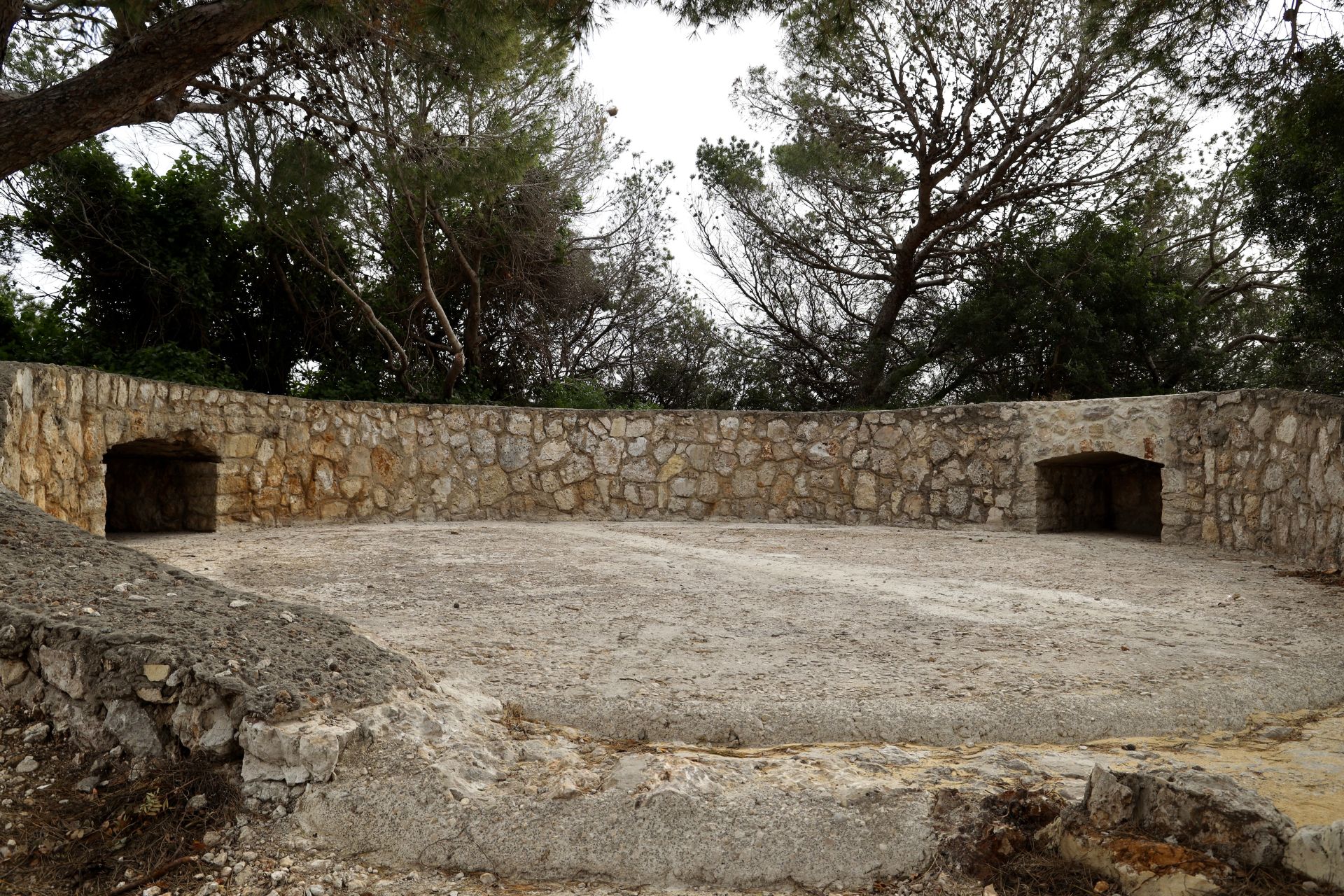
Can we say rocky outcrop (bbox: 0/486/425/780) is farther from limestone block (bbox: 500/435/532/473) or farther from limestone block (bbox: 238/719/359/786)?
limestone block (bbox: 500/435/532/473)

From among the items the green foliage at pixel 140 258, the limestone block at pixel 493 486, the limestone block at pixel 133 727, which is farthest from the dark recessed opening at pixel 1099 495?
the green foliage at pixel 140 258

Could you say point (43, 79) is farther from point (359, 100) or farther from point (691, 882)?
point (691, 882)

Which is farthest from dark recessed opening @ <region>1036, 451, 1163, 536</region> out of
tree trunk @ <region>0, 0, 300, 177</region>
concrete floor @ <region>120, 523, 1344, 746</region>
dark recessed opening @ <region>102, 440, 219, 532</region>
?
dark recessed opening @ <region>102, 440, 219, 532</region>

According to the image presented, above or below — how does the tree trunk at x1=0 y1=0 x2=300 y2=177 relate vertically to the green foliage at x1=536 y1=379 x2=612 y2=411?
above

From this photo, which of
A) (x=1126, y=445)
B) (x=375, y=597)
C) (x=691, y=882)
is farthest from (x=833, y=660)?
(x=1126, y=445)

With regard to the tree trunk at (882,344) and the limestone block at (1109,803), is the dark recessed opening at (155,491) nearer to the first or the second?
the limestone block at (1109,803)

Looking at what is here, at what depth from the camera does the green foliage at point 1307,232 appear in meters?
7.55

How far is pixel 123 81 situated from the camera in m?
4.63

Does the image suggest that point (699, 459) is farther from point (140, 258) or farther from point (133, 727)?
point (133, 727)

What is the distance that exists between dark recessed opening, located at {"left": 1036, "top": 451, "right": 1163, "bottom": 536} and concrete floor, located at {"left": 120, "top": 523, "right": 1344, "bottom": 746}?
3.83 ft

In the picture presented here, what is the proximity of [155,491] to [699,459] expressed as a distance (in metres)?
4.56

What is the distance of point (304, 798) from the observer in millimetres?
2078

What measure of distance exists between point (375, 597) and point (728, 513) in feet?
15.9

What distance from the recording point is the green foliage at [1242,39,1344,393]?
7.55 meters
